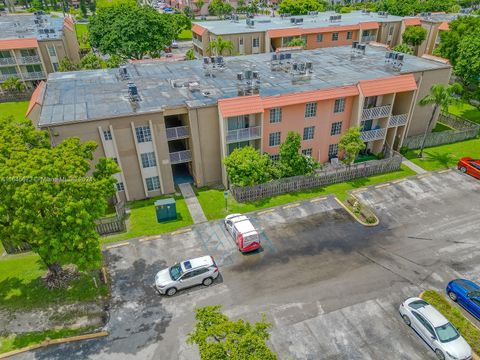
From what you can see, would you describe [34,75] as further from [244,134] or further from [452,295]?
[452,295]

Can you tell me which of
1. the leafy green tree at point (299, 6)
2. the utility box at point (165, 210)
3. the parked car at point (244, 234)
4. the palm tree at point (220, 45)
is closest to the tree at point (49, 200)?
the utility box at point (165, 210)

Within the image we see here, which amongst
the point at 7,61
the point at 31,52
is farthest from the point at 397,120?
the point at 7,61

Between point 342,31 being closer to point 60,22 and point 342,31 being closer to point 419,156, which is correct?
point 419,156

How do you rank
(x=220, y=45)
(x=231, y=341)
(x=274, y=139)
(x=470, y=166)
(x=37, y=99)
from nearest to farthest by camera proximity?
(x=231, y=341) < (x=37, y=99) < (x=274, y=139) < (x=470, y=166) < (x=220, y=45)

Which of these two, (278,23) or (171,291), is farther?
(278,23)

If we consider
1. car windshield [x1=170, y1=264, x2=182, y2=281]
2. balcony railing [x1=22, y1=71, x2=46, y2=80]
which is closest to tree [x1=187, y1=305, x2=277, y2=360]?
car windshield [x1=170, y1=264, x2=182, y2=281]

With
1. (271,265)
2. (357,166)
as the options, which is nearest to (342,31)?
(357,166)
